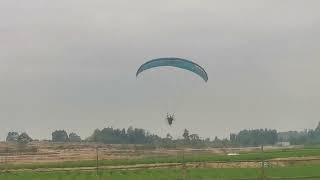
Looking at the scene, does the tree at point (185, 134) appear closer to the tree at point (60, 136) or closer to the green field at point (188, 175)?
the green field at point (188, 175)

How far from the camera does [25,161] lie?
63.8 meters

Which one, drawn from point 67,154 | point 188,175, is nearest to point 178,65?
point 188,175

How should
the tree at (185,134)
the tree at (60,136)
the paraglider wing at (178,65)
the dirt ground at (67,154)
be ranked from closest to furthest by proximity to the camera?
the paraglider wing at (178,65), the tree at (185,134), the dirt ground at (67,154), the tree at (60,136)

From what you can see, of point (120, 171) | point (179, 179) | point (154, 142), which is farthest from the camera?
point (154, 142)

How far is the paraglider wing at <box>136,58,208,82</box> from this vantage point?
1750 centimetres

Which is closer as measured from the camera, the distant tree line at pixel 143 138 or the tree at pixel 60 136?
the distant tree line at pixel 143 138

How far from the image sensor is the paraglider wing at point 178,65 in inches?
689

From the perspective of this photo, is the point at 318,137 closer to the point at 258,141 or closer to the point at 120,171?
the point at 258,141

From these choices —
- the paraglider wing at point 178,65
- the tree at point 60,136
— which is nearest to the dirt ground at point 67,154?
the paraglider wing at point 178,65

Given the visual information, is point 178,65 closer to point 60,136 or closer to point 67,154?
point 67,154

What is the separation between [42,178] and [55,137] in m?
118

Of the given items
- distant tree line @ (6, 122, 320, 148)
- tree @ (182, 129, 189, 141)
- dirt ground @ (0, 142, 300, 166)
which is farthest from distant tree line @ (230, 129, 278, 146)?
tree @ (182, 129, 189, 141)

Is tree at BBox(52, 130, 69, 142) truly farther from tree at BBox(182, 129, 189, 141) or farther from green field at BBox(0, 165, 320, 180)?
tree at BBox(182, 129, 189, 141)

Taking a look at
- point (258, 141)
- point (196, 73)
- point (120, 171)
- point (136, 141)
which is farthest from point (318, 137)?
point (196, 73)
